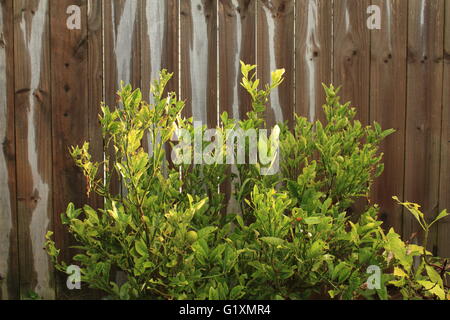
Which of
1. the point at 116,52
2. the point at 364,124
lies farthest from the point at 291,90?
the point at 116,52

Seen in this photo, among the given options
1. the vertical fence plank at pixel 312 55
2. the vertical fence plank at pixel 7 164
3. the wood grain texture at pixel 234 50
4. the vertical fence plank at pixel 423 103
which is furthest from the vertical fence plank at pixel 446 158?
the vertical fence plank at pixel 7 164

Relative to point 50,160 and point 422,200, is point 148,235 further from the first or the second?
point 422,200

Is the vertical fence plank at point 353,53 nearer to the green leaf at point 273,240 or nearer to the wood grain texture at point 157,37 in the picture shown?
the wood grain texture at point 157,37

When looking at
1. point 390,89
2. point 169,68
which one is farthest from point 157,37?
point 390,89

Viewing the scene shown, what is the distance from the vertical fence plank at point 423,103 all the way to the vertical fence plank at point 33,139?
1.74 m

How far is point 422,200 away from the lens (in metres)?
2.71

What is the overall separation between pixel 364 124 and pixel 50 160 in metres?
1.52

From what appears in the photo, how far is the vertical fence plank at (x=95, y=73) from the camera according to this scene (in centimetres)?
251

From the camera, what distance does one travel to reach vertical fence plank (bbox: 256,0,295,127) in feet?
8.43

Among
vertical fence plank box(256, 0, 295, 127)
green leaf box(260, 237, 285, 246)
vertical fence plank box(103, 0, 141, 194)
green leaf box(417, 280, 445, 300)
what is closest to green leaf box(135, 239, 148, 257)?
green leaf box(260, 237, 285, 246)

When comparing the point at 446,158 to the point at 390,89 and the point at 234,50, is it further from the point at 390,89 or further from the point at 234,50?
the point at 234,50

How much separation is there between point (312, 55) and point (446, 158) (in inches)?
33.7

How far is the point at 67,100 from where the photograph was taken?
2.53m

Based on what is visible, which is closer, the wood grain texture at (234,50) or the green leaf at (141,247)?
the green leaf at (141,247)
